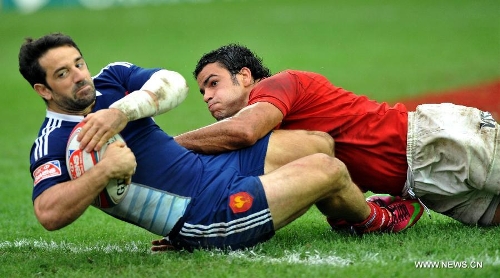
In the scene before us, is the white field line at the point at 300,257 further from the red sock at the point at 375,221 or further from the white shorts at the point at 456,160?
the white shorts at the point at 456,160

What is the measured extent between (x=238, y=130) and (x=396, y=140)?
126 cm

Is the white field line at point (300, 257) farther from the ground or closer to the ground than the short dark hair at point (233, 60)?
closer to the ground

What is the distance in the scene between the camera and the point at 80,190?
541 centimetres

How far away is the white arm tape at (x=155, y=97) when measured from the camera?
576 centimetres

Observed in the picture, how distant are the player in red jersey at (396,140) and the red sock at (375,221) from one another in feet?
0.97

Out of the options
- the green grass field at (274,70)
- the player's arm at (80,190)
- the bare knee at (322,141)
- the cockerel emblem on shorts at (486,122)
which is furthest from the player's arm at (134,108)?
the cockerel emblem on shorts at (486,122)

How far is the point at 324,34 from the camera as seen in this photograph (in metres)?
27.6

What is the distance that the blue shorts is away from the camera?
19.1 feet

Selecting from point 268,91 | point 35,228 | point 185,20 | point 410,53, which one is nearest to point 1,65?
point 185,20

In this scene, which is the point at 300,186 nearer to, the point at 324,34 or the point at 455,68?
the point at 455,68

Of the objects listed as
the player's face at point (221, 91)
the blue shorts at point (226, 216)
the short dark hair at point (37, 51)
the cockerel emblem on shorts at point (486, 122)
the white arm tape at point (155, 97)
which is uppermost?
the short dark hair at point (37, 51)

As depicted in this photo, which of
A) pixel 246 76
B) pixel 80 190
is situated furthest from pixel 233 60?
pixel 80 190

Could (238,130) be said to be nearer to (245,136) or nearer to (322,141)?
(245,136)

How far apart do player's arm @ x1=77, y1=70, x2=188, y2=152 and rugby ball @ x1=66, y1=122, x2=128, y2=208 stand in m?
0.05
